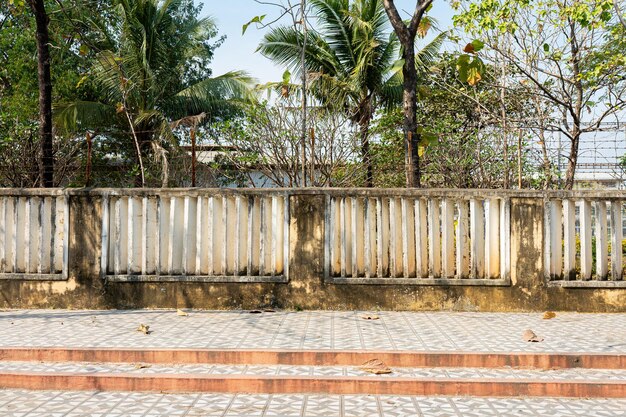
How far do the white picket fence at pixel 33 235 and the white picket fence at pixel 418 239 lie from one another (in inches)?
137

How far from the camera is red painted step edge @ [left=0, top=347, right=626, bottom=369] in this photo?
554 cm

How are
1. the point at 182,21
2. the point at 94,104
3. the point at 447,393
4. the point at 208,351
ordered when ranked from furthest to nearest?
1. the point at 182,21
2. the point at 94,104
3. the point at 208,351
4. the point at 447,393

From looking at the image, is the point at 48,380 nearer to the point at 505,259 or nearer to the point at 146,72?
the point at 505,259

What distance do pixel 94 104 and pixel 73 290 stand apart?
15.4m

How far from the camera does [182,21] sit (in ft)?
85.8

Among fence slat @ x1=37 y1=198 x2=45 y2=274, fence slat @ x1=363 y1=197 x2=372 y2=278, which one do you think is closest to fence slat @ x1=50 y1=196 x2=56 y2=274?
fence slat @ x1=37 y1=198 x2=45 y2=274

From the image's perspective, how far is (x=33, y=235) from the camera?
8328mm

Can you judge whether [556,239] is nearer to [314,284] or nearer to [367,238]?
[367,238]

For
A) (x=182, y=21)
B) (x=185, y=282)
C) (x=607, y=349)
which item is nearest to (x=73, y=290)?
(x=185, y=282)

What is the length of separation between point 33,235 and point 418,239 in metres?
4.97

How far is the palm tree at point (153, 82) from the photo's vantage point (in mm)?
22328

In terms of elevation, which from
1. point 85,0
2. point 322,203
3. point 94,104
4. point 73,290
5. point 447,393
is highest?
point 85,0

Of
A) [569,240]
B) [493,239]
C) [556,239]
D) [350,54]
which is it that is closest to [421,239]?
[493,239]

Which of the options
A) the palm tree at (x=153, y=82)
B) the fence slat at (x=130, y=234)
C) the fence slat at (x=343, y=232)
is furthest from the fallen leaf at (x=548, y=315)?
the palm tree at (x=153, y=82)
